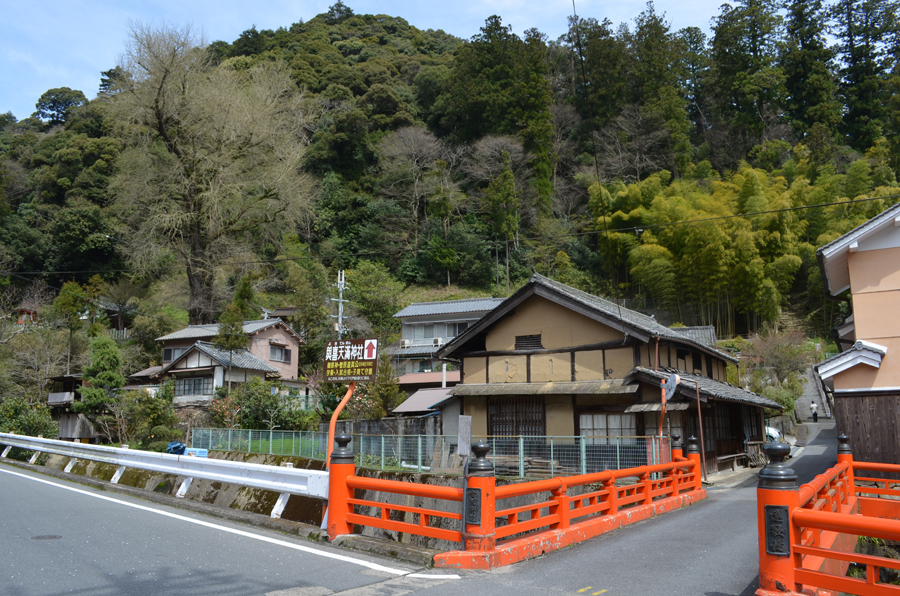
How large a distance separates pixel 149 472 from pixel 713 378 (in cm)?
1955

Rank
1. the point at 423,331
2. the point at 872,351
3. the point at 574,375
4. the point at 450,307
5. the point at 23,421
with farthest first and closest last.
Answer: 1. the point at 423,331
2. the point at 450,307
3. the point at 23,421
4. the point at 574,375
5. the point at 872,351

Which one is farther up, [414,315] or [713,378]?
[414,315]

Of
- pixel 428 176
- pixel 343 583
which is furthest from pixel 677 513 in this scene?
pixel 428 176

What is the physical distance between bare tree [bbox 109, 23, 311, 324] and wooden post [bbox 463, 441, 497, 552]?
32689 mm

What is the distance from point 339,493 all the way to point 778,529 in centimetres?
441

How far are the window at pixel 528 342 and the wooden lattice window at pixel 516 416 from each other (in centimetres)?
160

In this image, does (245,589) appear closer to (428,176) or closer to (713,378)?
(713,378)

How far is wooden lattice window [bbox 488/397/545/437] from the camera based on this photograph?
18.4 m

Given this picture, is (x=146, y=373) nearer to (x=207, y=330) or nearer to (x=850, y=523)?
(x=207, y=330)

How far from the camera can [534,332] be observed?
19078 mm

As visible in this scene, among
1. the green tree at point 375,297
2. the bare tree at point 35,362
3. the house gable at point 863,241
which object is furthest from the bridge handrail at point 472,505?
the bare tree at point 35,362

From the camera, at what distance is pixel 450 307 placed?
41344mm

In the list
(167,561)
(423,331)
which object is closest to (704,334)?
(423,331)

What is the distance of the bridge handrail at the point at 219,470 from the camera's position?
286 inches
